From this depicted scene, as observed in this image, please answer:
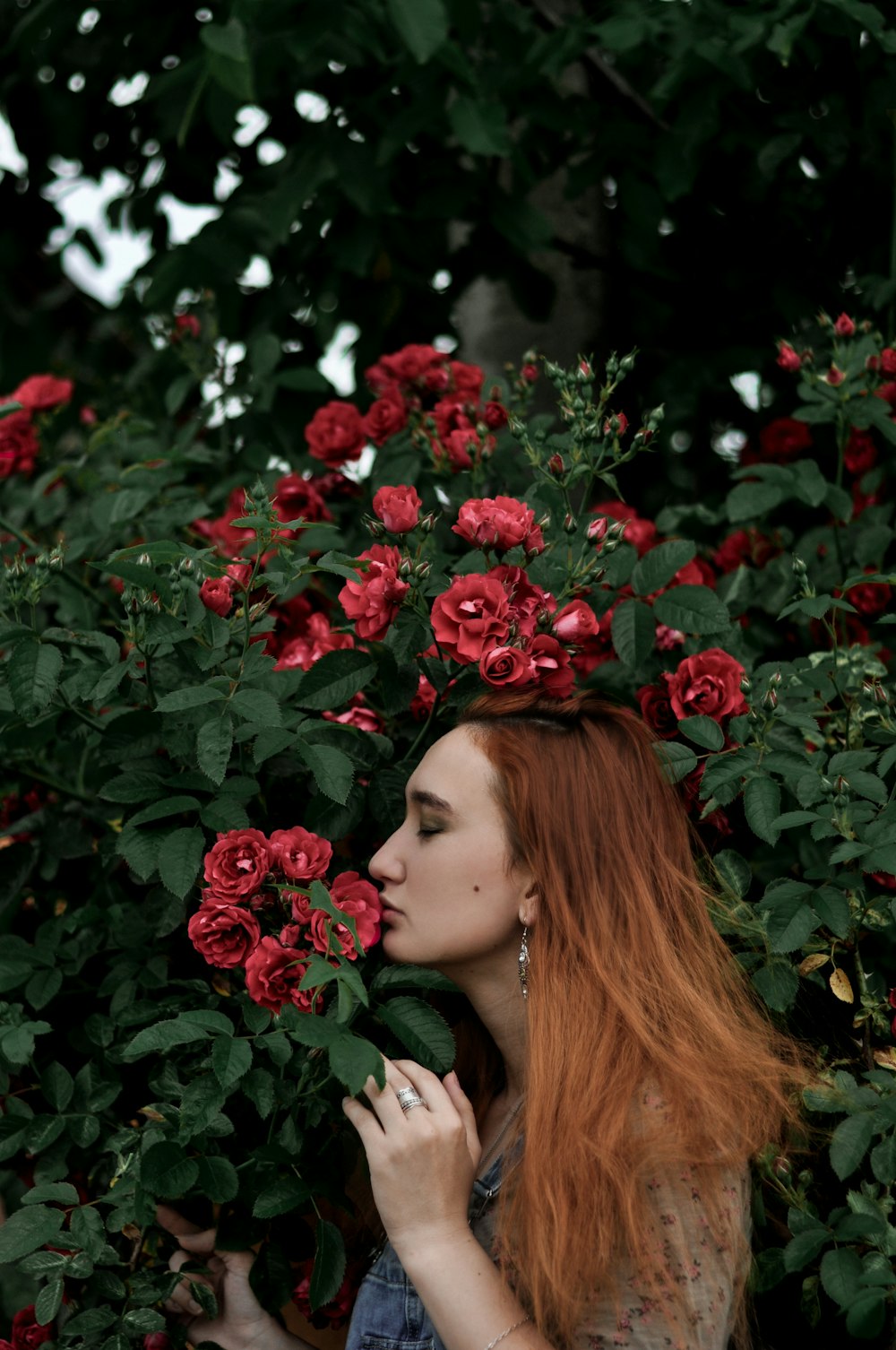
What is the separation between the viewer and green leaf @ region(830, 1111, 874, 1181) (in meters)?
1.54

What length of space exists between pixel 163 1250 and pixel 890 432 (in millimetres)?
1577

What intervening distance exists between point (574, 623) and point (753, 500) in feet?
2.11

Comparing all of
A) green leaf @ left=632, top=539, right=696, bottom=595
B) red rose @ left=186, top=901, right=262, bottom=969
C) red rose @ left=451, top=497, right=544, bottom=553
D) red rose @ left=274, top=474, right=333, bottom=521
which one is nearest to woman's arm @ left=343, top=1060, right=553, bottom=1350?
red rose @ left=186, top=901, right=262, bottom=969

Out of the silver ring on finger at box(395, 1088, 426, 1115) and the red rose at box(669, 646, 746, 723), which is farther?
the red rose at box(669, 646, 746, 723)

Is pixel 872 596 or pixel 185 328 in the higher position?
pixel 185 328

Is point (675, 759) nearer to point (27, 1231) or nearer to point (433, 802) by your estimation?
point (433, 802)

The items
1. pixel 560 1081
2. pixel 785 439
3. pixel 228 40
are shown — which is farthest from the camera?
pixel 785 439

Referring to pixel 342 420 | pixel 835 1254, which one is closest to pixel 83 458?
pixel 342 420

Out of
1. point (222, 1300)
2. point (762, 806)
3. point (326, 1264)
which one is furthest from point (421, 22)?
point (222, 1300)

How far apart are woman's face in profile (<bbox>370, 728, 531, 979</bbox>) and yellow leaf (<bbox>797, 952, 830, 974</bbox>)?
0.36 m

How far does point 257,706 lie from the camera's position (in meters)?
1.60

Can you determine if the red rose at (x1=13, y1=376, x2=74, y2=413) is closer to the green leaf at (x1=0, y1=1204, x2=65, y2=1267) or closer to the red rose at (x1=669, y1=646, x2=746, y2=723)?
the red rose at (x1=669, y1=646, x2=746, y2=723)

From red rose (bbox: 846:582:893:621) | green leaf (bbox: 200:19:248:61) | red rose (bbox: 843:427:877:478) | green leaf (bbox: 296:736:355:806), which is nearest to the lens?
green leaf (bbox: 296:736:355:806)

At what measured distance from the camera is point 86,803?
206 cm
